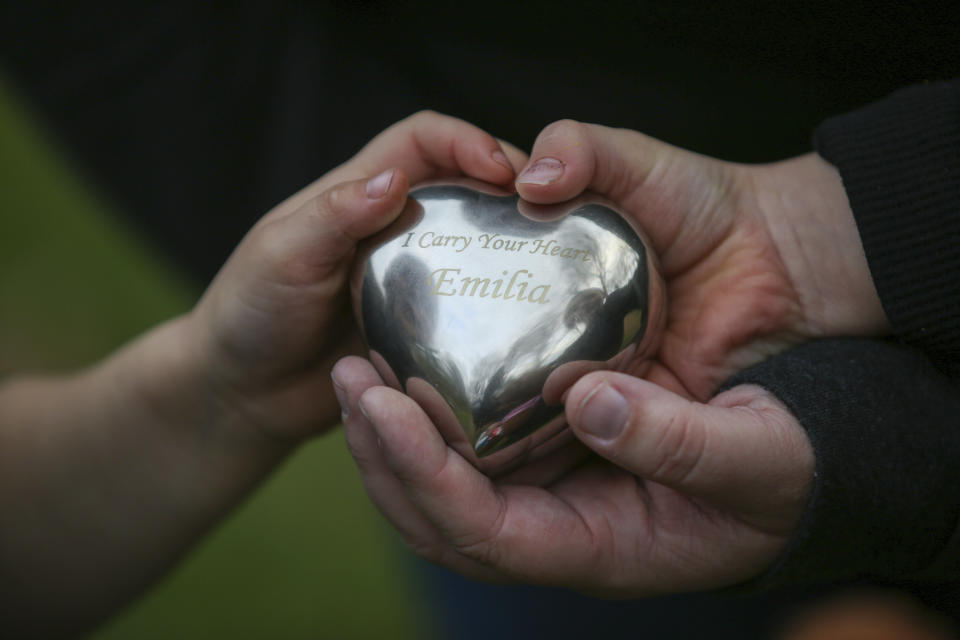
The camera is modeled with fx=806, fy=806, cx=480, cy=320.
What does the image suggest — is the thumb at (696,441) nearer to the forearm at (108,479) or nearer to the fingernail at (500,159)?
the fingernail at (500,159)

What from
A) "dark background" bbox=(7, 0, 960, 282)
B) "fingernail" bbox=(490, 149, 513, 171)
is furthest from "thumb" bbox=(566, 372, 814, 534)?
"dark background" bbox=(7, 0, 960, 282)

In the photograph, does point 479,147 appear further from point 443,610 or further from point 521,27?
point 443,610

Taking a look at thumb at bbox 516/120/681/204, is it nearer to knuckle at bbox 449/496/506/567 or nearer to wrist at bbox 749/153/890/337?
wrist at bbox 749/153/890/337

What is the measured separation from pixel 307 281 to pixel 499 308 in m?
0.28

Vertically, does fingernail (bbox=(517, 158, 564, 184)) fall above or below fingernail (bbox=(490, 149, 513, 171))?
below

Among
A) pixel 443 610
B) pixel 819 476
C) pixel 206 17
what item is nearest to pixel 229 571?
pixel 443 610

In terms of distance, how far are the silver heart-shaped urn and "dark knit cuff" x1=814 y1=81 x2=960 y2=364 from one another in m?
0.29

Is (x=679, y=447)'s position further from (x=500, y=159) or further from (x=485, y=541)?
(x=500, y=159)

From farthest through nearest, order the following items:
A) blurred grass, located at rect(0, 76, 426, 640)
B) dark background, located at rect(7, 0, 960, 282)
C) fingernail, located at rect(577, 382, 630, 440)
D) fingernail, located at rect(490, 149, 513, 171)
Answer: blurred grass, located at rect(0, 76, 426, 640) < dark background, located at rect(7, 0, 960, 282) < fingernail, located at rect(490, 149, 513, 171) < fingernail, located at rect(577, 382, 630, 440)

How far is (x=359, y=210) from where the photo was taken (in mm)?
963

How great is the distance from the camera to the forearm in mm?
1351

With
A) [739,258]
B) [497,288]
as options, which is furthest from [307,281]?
[739,258]

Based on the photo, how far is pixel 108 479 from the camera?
144 centimetres

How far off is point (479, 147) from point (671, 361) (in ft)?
1.35
